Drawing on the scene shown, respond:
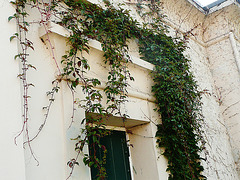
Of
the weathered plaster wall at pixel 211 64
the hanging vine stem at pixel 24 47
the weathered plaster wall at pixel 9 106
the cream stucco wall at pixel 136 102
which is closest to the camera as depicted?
the weathered plaster wall at pixel 9 106

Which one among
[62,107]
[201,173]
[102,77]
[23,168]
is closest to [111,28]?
[102,77]

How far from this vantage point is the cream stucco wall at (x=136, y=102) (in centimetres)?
232

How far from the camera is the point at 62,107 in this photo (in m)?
2.80

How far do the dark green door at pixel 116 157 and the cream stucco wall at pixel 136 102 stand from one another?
0.14 metres

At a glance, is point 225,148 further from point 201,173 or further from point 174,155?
point 174,155

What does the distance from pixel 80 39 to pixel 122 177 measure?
176cm

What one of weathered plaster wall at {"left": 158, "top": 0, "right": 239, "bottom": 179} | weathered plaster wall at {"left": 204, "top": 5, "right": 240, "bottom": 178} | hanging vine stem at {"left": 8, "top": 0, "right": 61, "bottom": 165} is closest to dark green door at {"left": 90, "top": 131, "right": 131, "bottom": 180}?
hanging vine stem at {"left": 8, "top": 0, "right": 61, "bottom": 165}

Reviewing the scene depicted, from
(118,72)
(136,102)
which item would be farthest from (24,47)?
(136,102)

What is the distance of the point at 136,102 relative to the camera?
148 inches

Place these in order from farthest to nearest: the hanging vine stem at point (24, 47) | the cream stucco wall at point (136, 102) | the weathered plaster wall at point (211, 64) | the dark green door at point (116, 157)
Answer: the weathered plaster wall at point (211, 64)
the dark green door at point (116, 157)
the hanging vine stem at point (24, 47)
the cream stucco wall at point (136, 102)

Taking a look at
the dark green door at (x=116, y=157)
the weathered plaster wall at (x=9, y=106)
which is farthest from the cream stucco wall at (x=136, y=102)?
the dark green door at (x=116, y=157)

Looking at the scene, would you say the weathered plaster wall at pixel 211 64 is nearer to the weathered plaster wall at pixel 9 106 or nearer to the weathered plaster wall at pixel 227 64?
the weathered plaster wall at pixel 227 64

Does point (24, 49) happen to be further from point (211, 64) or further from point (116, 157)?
point (211, 64)

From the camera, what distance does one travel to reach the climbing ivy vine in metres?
2.83
